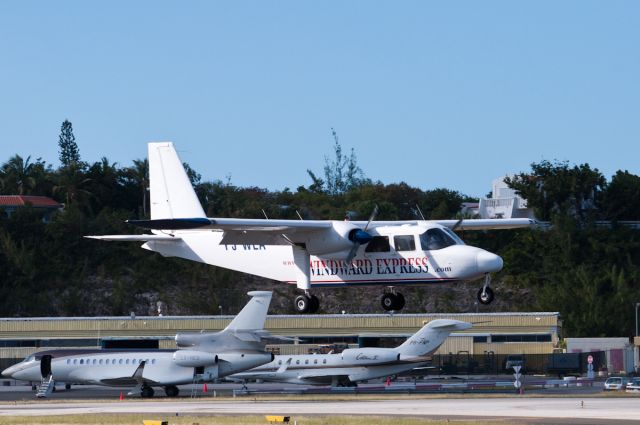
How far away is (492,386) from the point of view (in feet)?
231

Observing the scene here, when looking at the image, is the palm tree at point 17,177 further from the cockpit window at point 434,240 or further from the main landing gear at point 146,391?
the cockpit window at point 434,240

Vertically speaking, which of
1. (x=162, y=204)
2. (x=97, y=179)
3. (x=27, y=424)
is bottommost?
(x=27, y=424)

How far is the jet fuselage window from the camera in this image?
157 ft

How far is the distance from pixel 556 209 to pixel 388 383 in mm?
44205

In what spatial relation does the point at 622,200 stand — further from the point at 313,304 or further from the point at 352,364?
the point at 313,304

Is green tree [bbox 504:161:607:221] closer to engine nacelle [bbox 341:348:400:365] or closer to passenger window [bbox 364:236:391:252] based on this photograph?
engine nacelle [bbox 341:348:400:365]

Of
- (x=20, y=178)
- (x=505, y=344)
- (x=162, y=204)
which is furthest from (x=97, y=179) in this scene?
(x=162, y=204)

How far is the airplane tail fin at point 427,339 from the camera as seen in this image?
249 ft

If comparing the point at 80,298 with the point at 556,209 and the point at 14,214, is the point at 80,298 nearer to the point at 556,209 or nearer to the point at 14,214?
the point at 14,214

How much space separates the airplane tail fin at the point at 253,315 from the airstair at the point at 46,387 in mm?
9712

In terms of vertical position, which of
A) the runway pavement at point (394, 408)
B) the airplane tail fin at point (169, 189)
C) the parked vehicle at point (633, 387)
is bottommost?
the runway pavement at point (394, 408)

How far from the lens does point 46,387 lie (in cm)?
7125

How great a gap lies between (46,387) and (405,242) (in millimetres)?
29972

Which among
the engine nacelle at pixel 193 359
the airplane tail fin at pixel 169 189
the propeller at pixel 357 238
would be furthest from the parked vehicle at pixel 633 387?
the airplane tail fin at pixel 169 189
